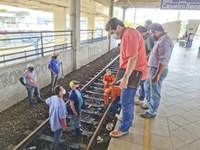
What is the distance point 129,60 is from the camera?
2.63 metres

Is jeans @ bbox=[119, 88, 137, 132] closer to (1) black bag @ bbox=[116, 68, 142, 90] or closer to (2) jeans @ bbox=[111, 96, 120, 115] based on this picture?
(1) black bag @ bbox=[116, 68, 142, 90]

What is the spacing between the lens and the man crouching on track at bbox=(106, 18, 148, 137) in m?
2.61

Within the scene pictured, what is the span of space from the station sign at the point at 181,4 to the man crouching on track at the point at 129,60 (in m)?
9.81

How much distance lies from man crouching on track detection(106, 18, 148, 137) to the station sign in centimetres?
981

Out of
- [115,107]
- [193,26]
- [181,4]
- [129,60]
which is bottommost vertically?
[115,107]

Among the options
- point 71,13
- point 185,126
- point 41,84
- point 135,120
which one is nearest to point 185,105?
point 185,126

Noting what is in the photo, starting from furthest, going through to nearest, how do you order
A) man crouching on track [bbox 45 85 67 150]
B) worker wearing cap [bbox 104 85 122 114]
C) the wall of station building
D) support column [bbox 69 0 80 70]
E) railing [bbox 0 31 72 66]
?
support column [bbox 69 0 80 70], railing [bbox 0 31 72 66], the wall of station building, worker wearing cap [bbox 104 85 122 114], man crouching on track [bbox 45 85 67 150]

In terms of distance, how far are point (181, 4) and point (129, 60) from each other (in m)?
10.3

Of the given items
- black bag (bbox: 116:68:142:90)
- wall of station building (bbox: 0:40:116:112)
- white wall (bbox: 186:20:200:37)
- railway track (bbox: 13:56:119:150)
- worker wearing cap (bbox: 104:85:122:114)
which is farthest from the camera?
white wall (bbox: 186:20:200:37)

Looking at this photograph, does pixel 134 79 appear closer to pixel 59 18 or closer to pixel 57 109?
pixel 57 109

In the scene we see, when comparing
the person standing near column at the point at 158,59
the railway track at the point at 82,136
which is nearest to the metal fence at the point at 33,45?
the railway track at the point at 82,136

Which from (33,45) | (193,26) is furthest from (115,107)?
(193,26)

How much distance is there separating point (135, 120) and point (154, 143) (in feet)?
2.64

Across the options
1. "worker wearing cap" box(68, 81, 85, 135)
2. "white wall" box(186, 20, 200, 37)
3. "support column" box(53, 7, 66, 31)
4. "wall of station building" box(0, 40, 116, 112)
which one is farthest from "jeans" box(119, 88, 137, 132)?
"white wall" box(186, 20, 200, 37)
